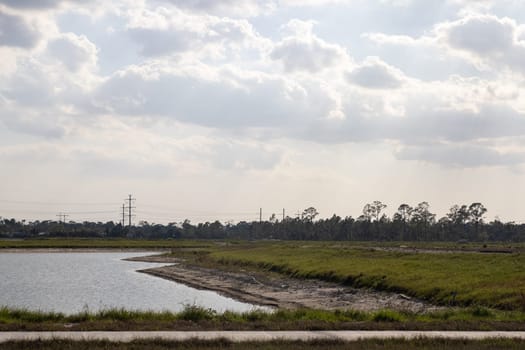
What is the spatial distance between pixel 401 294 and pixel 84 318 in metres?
27.5

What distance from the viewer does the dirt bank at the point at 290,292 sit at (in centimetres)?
4531

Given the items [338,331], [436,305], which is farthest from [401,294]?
[338,331]

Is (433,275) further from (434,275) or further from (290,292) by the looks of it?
(290,292)

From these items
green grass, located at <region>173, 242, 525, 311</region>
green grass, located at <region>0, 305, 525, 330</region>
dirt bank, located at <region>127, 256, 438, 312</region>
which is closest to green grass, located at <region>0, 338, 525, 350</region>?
green grass, located at <region>0, 305, 525, 330</region>

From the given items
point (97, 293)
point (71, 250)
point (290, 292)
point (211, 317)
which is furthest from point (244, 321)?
point (71, 250)

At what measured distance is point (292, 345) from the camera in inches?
810

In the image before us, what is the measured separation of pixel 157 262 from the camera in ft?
364

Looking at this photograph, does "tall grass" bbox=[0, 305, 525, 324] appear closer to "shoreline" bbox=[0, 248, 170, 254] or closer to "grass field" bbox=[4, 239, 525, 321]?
"grass field" bbox=[4, 239, 525, 321]

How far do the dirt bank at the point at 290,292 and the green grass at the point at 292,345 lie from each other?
1772 centimetres

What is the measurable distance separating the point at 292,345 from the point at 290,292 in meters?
36.0

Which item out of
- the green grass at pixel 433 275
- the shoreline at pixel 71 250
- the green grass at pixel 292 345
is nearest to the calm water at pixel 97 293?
the green grass at pixel 433 275

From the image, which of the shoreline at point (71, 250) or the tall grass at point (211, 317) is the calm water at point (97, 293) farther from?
the shoreline at point (71, 250)

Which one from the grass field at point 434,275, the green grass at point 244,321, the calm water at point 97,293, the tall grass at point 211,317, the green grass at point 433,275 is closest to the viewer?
the green grass at point 244,321

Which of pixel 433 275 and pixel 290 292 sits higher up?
pixel 433 275
